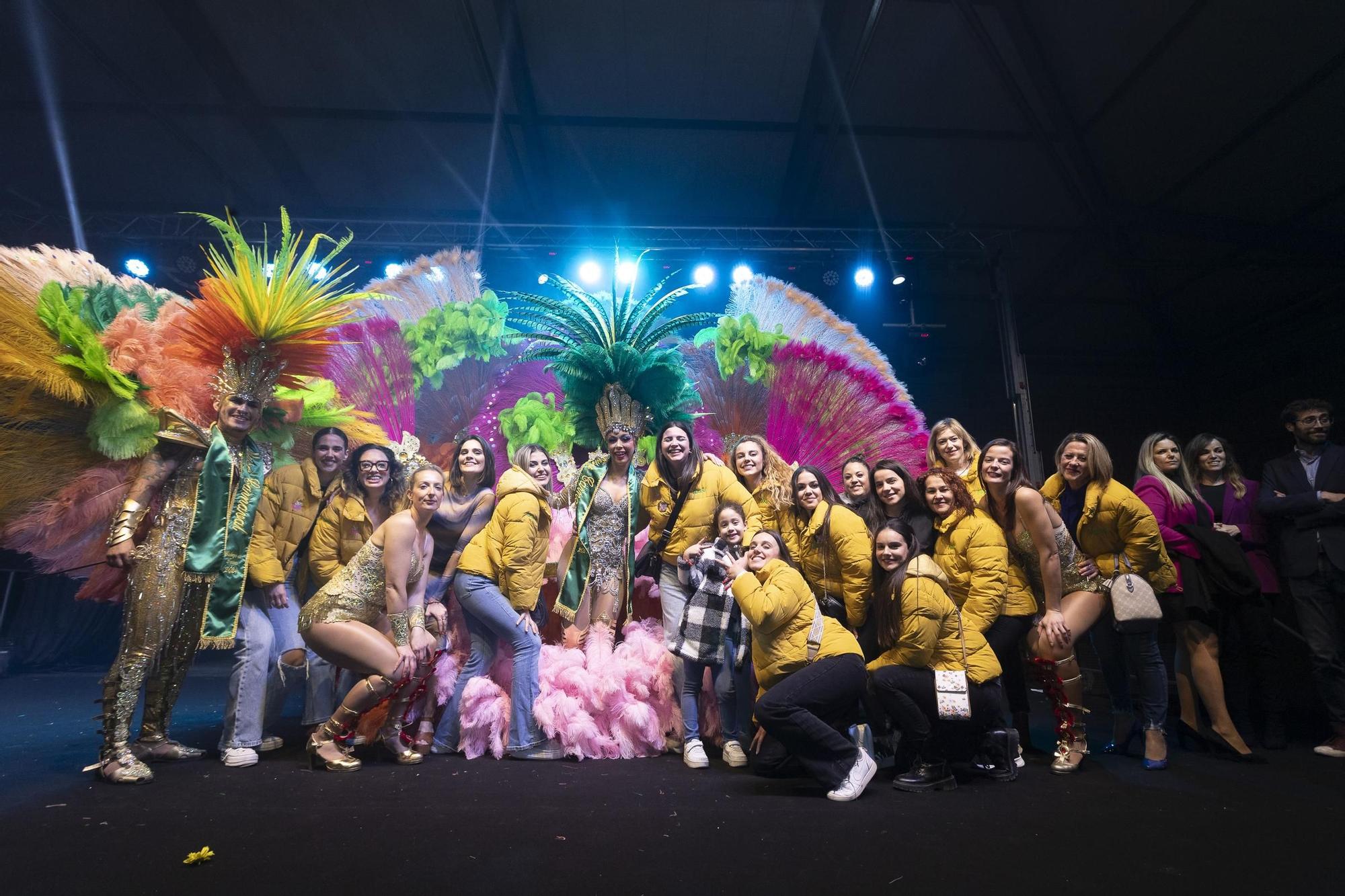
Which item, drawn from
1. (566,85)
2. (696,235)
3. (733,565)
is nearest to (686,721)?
(733,565)

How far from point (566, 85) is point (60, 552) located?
5833 millimetres

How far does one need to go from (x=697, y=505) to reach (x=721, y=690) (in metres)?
0.96

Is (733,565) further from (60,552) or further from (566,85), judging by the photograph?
(566,85)

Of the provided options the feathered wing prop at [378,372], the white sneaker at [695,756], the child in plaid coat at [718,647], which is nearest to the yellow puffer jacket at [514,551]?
the child in plaid coat at [718,647]

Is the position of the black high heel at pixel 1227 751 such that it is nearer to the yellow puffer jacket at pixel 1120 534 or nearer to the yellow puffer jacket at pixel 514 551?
the yellow puffer jacket at pixel 1120 534

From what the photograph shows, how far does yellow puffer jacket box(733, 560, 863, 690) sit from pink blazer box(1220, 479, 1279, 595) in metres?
2.61

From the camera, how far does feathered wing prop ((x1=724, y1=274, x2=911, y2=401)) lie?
4832 mm

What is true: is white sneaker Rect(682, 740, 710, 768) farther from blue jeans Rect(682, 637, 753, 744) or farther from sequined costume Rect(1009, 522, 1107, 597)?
sequined costume Rect(1009, 522, 1107, 597)

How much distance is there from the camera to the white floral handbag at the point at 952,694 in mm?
2711

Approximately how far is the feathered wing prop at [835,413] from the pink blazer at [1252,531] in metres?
1.67

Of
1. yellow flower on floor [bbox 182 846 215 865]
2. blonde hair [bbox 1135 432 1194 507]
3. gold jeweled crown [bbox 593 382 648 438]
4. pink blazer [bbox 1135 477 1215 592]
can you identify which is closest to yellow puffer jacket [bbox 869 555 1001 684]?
pink blazer [bbox 1135 477 1215 592]

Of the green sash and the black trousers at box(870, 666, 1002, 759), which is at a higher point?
the green sash

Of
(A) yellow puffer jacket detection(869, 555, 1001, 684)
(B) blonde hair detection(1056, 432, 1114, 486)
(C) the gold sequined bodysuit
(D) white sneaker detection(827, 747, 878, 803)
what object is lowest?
(D) white sneaker detection(827, 747, 878, 803)

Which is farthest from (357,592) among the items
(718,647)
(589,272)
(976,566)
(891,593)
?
(589,272)
